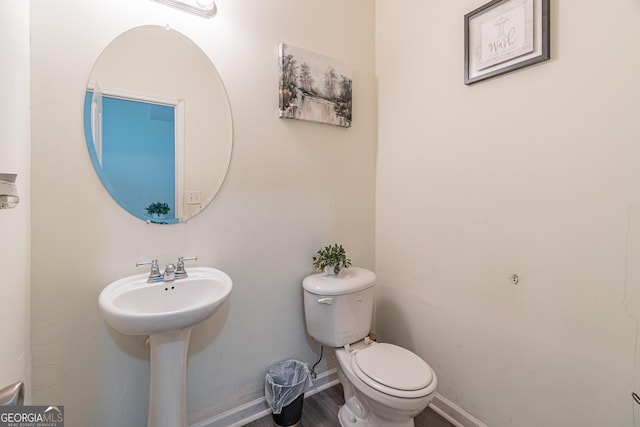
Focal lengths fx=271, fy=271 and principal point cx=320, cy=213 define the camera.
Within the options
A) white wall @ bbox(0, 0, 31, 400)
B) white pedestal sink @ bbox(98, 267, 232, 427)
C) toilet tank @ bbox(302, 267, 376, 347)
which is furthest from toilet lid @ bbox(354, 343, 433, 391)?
white wall @ bbox(0, 0, 31, 400)

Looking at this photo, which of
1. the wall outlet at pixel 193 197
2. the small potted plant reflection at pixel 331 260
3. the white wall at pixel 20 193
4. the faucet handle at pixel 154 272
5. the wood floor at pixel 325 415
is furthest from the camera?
the small potted plant reflection at pixel 331 260

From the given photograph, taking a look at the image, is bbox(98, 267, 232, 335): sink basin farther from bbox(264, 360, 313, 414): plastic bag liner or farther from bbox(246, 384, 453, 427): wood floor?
bbox(246, 384, 453, 427): wood floor

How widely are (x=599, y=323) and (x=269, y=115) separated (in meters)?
1.67

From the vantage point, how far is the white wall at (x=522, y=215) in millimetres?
939

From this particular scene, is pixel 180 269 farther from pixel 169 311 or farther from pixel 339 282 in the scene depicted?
pixel 339 282

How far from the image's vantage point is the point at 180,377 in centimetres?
110

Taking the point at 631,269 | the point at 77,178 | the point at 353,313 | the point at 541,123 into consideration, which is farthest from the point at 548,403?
the point at 77,178

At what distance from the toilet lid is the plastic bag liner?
35 cm

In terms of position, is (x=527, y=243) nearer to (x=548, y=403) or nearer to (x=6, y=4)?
(x=548, y=403)

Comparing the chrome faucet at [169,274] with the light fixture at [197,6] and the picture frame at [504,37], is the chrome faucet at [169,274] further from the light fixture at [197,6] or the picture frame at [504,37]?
the picture frame at [504,37]

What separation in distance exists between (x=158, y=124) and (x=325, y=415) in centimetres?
172

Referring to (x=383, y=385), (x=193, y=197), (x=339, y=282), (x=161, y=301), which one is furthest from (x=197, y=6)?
(x=383, y=385)

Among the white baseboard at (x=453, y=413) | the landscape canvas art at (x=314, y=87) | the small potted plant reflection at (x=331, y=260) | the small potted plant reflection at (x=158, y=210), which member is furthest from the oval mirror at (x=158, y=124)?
the white baseboard at (x=453, y=413)

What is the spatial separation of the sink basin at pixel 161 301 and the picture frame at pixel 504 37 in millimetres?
1530
